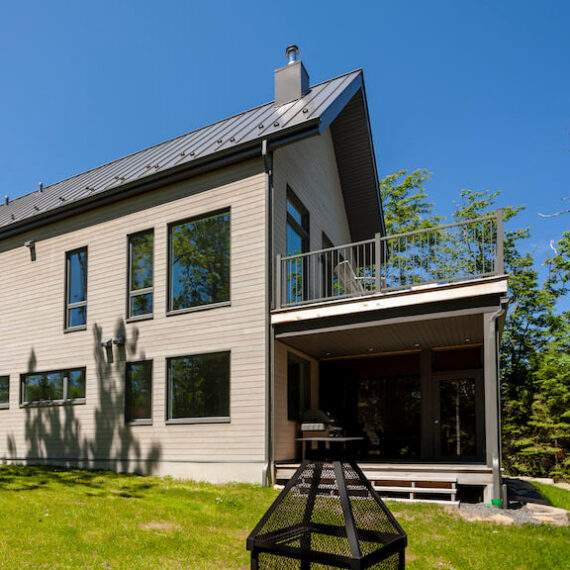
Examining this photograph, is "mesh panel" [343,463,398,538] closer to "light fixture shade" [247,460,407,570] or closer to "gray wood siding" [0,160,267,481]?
"light fixture shade" [247,460,407,570]

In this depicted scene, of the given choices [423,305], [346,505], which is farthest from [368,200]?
[346,505]

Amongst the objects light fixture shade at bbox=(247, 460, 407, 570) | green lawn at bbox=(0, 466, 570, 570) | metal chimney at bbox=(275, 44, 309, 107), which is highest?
metal chimney at bbox=(275, 44, 309, 107)

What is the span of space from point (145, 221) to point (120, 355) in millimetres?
2778

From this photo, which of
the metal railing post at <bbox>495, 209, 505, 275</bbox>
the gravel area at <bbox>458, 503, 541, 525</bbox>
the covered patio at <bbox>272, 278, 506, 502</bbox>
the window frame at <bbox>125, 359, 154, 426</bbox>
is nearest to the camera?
the gravel area at <bbox>458, 503, 541, 525</bbox>

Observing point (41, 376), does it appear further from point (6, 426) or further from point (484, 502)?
point (484, 502)

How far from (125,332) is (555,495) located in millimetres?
8829

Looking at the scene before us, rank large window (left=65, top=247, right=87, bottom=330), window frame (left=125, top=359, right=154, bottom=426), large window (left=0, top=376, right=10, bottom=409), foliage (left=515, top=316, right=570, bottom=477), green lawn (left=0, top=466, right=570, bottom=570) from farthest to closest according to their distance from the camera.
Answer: foliage (left=515, top=316, right=570, bottom=477) → large window (left=0, top=376, right=10, bottom=409) → large window (left=65, top=247, right=87, bottom=330) → window frame (left=125, top=359, right=154, bottom=426) → green lawn (left=0, top=466, right=570, bottom=570)

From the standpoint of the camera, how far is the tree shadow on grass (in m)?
11.4

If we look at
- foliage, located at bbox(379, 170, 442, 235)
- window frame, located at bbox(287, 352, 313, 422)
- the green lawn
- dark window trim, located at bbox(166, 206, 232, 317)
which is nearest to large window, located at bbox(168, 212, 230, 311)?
dark window trim, located at bbox(166, 206, 232, 317)

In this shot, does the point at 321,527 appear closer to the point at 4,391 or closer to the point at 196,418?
the point at 196,418

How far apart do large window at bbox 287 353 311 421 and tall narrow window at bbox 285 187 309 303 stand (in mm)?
1276

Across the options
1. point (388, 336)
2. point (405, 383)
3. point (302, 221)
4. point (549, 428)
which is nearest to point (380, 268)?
point (388, 336)

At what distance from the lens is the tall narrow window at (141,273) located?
11820mm

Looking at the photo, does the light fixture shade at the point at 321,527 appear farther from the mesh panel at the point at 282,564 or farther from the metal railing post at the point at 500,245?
the metal railing post at the point at 500,245
